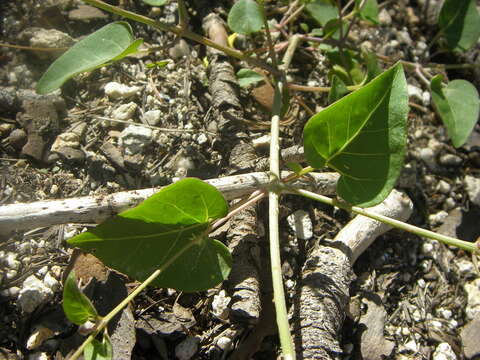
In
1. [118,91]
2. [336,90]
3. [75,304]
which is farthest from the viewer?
[118,91]

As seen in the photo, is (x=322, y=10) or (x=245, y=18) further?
(x=322, y=10)

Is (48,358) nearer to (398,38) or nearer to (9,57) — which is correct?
(9,57)

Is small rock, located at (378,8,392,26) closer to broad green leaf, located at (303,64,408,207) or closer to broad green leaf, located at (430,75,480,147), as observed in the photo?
broad green leaf, located at (430,75,480,147)

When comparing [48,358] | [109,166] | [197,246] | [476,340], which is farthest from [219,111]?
[476,340]

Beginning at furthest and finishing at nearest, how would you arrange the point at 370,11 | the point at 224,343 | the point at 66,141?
the point at 370,11 → the point at 66,141 → the point at 224,343

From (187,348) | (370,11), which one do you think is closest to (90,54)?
(187,348)

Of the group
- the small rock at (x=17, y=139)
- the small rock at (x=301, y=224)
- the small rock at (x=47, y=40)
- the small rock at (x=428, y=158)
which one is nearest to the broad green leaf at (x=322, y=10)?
the small rock at (x=428, y=158)

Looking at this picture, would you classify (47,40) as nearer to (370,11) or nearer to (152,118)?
(152,118)
